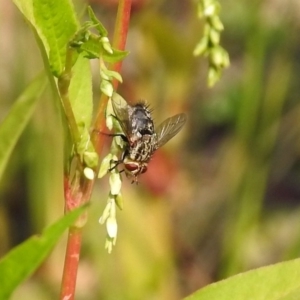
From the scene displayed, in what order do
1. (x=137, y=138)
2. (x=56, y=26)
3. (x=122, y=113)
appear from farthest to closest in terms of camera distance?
1. (x=137, y=138)
2. (x=122, y=113)
3. (x=56, y=26)

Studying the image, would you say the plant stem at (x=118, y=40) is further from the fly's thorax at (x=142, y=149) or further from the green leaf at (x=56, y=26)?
the fly's thorax at (x=142, y=149)

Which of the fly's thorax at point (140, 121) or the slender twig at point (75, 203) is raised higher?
the fly's thorax at point (140, 121)

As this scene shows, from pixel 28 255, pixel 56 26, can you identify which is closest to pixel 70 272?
pixel 28 255

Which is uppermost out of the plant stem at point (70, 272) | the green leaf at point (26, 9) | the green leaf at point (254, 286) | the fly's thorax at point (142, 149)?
the green leaf at point (26, 9)

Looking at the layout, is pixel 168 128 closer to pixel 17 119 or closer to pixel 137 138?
pixel 137 138

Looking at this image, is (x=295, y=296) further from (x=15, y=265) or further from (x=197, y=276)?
(x=197, y=276)

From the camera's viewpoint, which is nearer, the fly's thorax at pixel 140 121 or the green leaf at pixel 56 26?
the green leaf at pixel 56 26

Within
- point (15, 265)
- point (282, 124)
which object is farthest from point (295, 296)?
point (282, 124)

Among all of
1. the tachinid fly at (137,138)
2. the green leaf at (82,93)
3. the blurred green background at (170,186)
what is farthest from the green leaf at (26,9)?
the blurred green background at (170,186)
